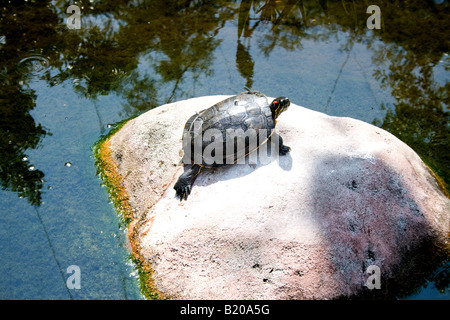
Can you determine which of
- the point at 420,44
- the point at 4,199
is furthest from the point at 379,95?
the point at 4,199

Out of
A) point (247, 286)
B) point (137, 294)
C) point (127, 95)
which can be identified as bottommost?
point (137, 294)

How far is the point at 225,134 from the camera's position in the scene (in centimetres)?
358

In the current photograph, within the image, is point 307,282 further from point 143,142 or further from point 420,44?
point 420,44

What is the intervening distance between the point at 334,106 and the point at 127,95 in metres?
3.07

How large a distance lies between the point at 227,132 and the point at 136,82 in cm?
266

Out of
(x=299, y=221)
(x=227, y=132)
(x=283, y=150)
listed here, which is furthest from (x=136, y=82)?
(x=299, y=221)

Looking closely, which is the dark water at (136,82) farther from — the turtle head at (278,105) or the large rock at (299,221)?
the turtle head at (278,105)

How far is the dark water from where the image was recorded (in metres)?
3.67

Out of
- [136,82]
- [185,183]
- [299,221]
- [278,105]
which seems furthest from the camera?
[136,82]

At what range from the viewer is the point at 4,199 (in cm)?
411

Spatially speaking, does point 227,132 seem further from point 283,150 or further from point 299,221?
point 299,221

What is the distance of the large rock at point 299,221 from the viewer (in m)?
3.03

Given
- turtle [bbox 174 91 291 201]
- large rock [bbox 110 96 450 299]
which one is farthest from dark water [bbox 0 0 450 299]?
turtle [bbox 174 91 291 201]

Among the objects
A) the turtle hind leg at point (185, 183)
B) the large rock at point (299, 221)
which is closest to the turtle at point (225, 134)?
the turtle hind leg at point (185, 183)
